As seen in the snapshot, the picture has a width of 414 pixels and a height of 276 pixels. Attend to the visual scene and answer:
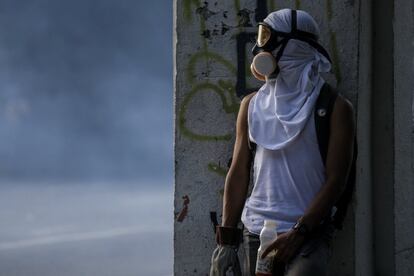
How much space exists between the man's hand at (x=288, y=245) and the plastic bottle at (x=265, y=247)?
0.04 meters

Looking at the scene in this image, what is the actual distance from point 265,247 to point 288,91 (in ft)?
2.51

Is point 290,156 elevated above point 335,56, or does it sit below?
below

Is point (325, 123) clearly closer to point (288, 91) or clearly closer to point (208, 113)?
point (288, 91)

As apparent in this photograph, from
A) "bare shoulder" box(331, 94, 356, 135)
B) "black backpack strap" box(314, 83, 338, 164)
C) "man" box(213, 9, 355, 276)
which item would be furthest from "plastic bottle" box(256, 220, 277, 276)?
"bare shoulder" box(331, 94, 356, 135)

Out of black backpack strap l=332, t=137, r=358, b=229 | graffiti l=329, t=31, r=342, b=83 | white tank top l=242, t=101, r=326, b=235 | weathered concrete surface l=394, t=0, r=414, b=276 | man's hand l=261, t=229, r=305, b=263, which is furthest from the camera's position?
weathered concrete surface l=394, t=0, r=414, b=276

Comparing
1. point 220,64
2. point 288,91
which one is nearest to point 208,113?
point 220,64

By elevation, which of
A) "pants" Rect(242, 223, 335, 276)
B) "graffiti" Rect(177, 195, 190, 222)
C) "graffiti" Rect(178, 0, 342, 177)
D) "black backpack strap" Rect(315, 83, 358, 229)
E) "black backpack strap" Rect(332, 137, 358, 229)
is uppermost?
"graffiti" Rect(178, 0, 342, 177)

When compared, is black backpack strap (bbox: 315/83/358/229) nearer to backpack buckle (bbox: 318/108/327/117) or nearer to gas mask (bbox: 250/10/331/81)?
backpack buckle (bbox: 318/108/327/117)

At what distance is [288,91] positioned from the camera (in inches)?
163

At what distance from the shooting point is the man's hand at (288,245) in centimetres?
382

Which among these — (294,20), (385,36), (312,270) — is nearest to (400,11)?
(385,36)

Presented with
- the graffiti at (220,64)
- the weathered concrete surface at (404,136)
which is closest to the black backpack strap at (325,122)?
the graffiti at (220,64)

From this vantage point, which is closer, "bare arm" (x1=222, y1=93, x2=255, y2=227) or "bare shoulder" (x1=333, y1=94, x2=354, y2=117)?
"bare shoulder" (x1=333, y1=94, x2=354, y2=117)

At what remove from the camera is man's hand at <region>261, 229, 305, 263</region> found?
3.82 metres
